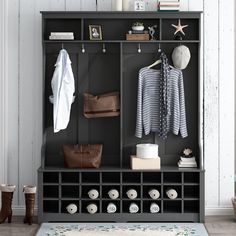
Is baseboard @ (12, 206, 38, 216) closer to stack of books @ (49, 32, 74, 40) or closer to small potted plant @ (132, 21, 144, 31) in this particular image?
stack of books @ (49, 32, 74, 40)

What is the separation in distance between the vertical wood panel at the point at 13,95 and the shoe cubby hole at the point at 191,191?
161 cm

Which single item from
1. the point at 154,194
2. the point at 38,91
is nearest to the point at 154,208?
the point at 154,194

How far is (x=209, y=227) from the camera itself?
15.9 feet

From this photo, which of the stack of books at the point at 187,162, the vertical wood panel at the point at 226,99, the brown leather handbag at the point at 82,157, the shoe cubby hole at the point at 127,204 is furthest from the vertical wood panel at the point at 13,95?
the vertical wood panel at the point at 226,99

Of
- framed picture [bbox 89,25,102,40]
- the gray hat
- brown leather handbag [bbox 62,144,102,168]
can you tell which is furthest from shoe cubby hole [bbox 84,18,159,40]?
brown leather handbag [bbox 62,144,102,168]

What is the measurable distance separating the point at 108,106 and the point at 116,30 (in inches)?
29.3

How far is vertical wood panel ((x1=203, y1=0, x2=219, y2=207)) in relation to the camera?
17.4 feet

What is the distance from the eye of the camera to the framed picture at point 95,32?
512 centimetres

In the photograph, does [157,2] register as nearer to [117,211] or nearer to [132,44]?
[132,44]

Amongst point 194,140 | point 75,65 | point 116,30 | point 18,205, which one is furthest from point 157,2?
point 18,205

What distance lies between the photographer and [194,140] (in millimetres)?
5301

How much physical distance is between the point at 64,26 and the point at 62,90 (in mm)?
653

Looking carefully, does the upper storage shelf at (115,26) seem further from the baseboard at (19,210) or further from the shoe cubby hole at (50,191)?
the baseboard at (19,210)

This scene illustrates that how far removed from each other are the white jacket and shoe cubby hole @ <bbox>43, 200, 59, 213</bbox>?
68 centimetres
